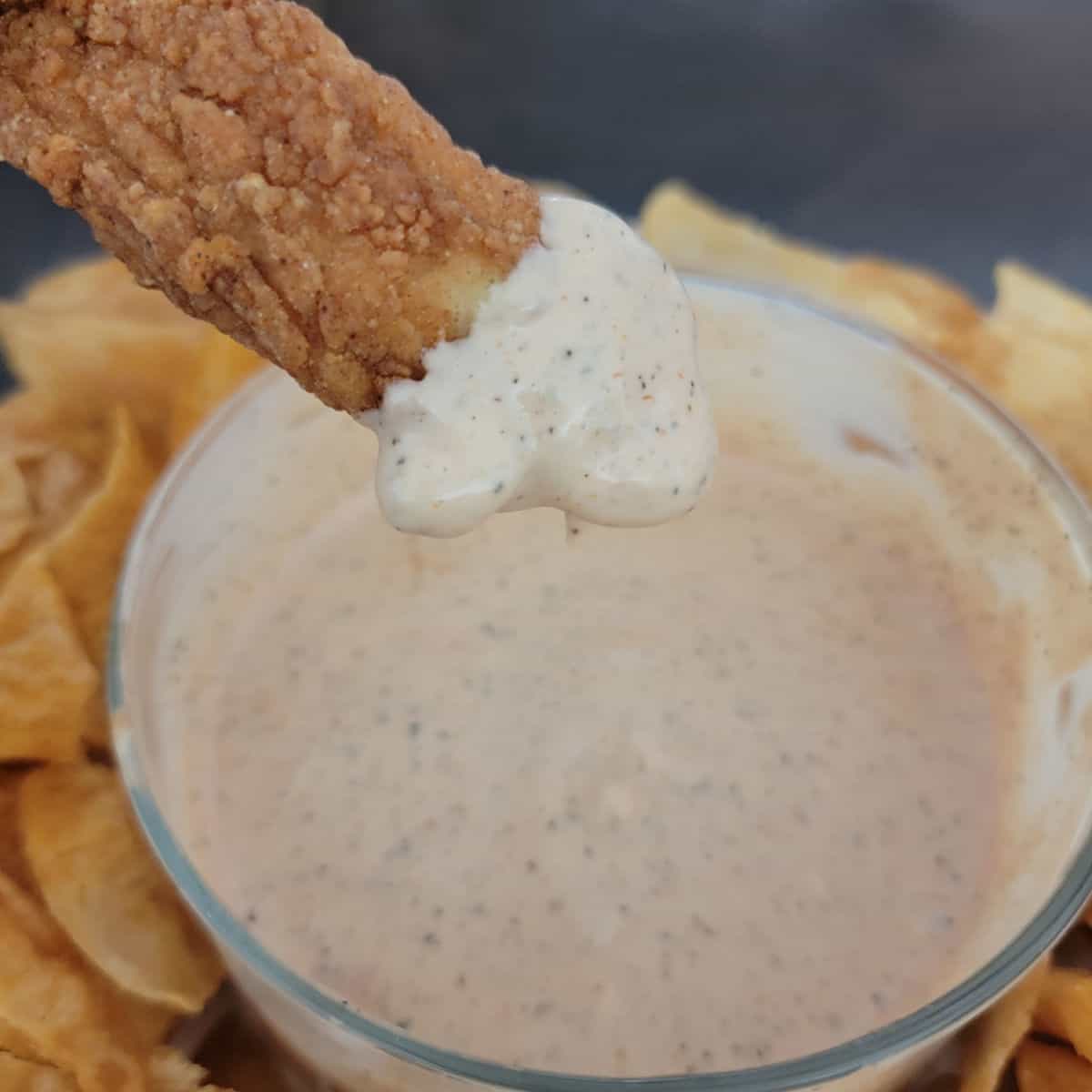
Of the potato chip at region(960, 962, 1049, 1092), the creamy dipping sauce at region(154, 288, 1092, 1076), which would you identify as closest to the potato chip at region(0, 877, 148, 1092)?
the creamy dipping sauce at region(154, 288, 1092, 1076)

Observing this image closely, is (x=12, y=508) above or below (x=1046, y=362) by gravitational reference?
below

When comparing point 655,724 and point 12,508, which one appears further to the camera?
point 12,508

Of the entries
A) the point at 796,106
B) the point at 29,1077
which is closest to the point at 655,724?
the point at 29,1077

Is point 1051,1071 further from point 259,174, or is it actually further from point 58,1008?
point 259,174

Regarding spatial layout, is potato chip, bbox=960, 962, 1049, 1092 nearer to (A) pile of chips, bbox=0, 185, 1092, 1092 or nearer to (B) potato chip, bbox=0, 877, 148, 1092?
(A) pile of chips, bbox=0, 185, 1092, 1092

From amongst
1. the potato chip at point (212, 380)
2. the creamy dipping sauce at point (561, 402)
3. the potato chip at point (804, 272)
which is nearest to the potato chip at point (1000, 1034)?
the creamy dipping sauce at point (561, 402)
